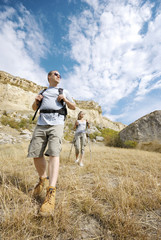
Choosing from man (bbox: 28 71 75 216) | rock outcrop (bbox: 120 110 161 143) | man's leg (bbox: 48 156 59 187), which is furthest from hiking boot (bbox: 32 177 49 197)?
rock outcrop (bbox: 120 110 161 143)

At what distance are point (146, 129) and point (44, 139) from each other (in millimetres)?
11622

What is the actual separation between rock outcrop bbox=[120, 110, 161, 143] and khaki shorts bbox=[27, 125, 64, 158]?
10964 mm

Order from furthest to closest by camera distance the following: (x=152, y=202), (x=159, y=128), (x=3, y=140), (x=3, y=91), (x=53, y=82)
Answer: (x=3, y=91)
(x=159, y=128)
(x=3, y=140)
(x=53, y=82)
(x=152, y=202)

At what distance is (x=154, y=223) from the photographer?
49.9 inches

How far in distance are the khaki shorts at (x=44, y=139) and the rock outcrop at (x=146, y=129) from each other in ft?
36.0

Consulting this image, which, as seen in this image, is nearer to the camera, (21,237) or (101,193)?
(21,237)

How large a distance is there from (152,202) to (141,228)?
586 mm

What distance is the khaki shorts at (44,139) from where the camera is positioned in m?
1.83

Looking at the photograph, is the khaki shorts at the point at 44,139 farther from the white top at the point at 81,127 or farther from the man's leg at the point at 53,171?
the white top at the point at 81,127

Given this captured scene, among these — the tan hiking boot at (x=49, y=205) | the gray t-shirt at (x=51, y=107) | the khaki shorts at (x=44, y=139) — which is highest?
the gray t-shirt at (x=51, y=107)

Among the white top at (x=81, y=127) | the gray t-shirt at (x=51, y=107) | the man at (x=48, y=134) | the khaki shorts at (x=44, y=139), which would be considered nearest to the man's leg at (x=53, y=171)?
the man at (x=48, y=134)

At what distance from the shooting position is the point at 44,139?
197 cm

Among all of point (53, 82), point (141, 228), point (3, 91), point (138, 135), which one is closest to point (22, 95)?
point (3, 91)

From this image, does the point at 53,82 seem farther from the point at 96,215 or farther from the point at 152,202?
the point at 152,202
